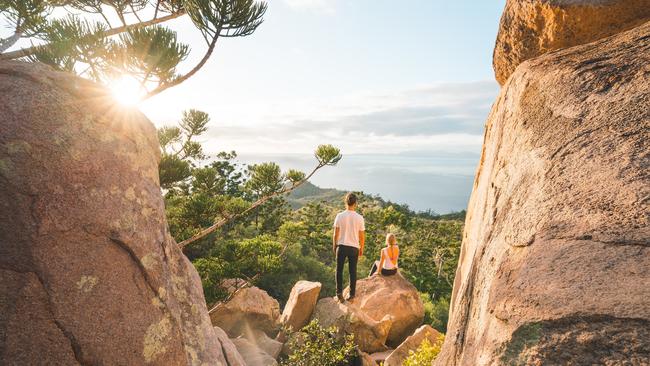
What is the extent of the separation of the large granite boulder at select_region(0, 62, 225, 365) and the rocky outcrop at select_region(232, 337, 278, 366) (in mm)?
4977

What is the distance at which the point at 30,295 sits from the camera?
8.00 feet

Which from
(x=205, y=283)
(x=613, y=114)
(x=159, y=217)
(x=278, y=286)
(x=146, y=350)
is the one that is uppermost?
(x=613, y=114)

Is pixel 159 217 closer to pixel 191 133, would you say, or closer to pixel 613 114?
pixel 613 114

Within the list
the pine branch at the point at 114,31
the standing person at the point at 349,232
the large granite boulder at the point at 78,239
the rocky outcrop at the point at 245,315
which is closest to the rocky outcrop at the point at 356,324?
the standing person at the point at 349,232

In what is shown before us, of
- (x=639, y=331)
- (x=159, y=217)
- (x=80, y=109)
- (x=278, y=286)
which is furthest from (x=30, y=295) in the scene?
(x=278, y=286)

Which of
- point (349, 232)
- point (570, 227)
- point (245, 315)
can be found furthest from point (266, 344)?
point (570, 227)

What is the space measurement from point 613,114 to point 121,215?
386 cm

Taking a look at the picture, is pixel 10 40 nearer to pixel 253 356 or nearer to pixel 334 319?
pixel 253 356

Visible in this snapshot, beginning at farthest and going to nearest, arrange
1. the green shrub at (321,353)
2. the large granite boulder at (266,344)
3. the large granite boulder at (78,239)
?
the large granite boulder at (266,344), the green shrub at (321,353), the large granite boulder at (78,239)

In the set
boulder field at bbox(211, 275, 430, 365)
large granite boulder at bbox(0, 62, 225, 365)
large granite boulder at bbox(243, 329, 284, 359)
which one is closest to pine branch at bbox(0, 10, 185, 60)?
large granite boulder at bbox(0, 62, 225, 365)

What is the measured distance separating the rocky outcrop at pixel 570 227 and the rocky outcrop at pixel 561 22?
1.57ft

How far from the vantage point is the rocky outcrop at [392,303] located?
33.4ft

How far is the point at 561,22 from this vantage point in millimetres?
3869

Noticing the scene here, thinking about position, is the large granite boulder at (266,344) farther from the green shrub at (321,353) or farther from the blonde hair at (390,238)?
the blonde hair at (390,238)
